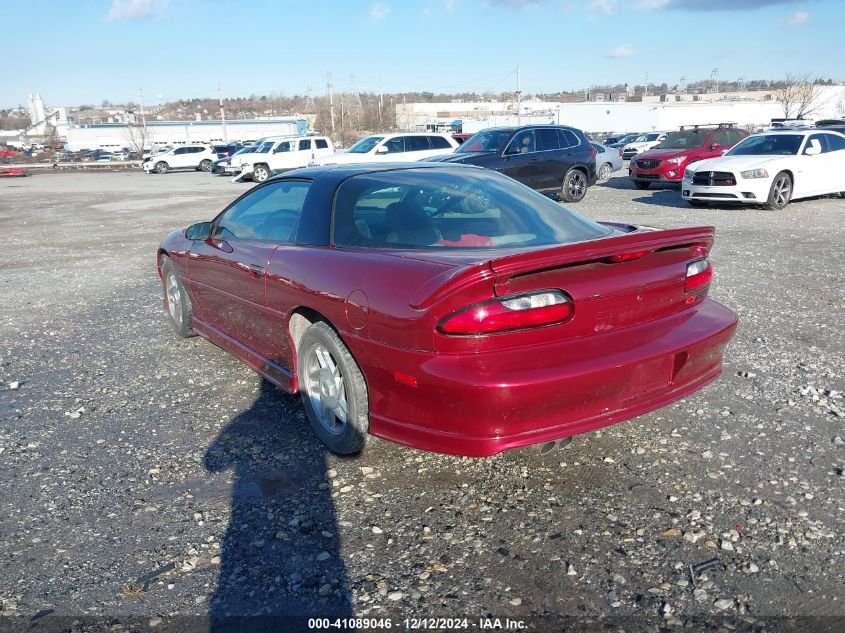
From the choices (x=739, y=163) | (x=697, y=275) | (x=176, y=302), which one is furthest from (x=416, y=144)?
(x=697, y=275)

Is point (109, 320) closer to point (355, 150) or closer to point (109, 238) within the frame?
point (109, 238)

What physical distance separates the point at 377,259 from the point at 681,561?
182cm

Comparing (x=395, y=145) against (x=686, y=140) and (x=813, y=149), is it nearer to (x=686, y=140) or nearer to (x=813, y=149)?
(x=686, y=140)

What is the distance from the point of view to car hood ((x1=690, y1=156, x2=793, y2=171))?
13297mm

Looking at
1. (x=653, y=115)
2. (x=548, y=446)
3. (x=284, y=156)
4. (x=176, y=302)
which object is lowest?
(x=548, y=446)

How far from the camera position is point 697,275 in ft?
11.4

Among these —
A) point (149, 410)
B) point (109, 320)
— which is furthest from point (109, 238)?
point (149, 410)

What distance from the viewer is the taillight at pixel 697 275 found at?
3.42m

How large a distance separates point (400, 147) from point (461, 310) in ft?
61.4

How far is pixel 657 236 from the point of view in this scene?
326 centimetres

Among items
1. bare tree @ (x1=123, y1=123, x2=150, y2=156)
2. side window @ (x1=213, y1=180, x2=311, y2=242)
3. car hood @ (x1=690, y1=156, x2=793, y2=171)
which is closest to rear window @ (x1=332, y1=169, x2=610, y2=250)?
side window @ (x1=213, y1=180, x2=311, y2=242)

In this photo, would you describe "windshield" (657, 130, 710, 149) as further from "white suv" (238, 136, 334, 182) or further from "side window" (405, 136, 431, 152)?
"white suv" (238, 136, 334, 182)

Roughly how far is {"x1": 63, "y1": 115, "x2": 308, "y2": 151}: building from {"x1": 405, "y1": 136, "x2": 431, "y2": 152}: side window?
75.1 meters

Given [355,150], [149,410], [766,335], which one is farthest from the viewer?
[355,150]
